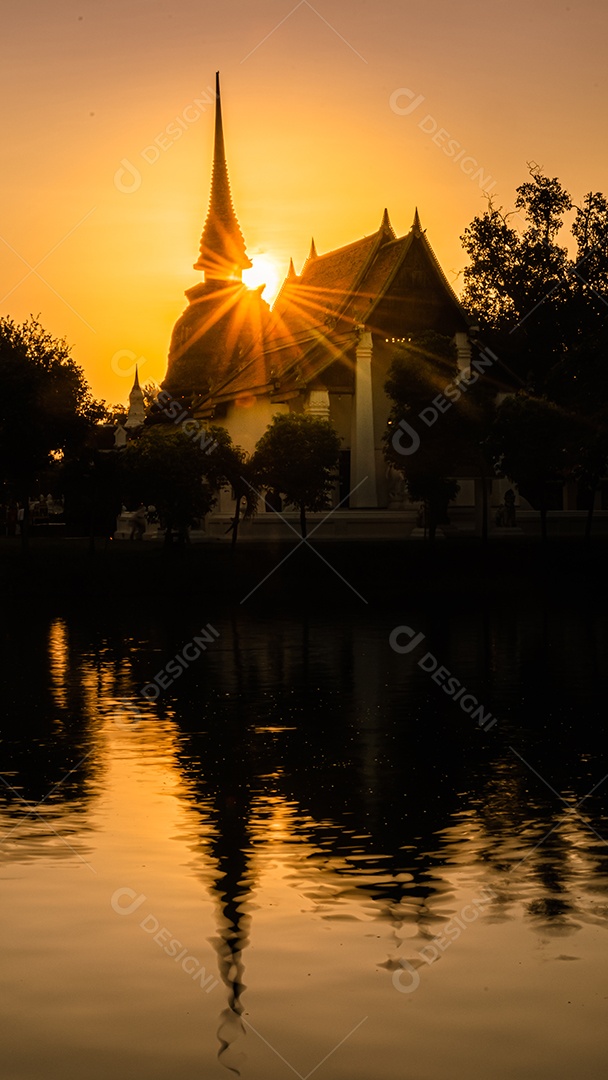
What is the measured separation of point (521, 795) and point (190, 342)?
81008 mm

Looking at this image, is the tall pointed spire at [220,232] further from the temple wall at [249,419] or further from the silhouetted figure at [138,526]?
the temple wall at [249,419]

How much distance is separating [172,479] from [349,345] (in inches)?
581

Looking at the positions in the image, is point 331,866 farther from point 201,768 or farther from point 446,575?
point 446,575

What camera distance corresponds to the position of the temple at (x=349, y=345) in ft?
214

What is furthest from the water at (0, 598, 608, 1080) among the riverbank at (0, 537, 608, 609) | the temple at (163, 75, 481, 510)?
the temple at (163, 75, 481, 510)

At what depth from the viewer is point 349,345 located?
65125 millimetres

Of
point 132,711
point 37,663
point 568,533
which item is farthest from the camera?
point 568,533

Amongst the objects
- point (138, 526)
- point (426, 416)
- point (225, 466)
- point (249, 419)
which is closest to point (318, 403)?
point (249, 419)

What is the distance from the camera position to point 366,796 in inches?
433

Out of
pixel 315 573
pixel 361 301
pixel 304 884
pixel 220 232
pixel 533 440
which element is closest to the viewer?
pixel 304 884

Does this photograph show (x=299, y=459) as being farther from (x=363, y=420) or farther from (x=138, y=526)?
(x=138, y=526)

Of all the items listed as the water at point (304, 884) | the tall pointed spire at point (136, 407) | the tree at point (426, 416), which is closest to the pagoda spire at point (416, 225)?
the tree at point (426, 416)

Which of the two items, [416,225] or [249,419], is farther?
[249,419]

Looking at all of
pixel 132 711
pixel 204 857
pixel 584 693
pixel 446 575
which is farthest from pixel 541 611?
pixel 204 857
